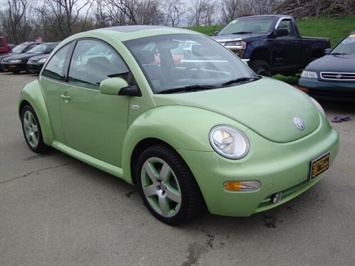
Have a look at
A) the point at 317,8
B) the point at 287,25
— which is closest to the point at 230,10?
the point at 317,8

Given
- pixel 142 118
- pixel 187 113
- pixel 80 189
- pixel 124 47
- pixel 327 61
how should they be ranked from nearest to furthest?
pixel 187 113
pixel 142 118
pixel 124 47
pixel 80 189
pixel 327 61

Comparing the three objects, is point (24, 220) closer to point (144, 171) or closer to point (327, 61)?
point (144, 171)

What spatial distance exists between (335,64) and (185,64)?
161 inches

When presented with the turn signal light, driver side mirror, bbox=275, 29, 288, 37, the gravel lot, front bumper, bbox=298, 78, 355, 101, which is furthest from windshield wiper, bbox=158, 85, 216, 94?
driver side mirror, bbox=275, 29, 288, 37

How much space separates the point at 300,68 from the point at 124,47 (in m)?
7.50

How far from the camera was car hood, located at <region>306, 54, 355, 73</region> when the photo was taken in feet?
20.4

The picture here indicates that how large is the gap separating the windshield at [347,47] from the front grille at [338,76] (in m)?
1.06

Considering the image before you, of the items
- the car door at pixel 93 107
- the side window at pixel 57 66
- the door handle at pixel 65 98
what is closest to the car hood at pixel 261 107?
the car door at pixel 93 107

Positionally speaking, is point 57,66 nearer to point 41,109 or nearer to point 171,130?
point 41,109

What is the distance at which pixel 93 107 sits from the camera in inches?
139

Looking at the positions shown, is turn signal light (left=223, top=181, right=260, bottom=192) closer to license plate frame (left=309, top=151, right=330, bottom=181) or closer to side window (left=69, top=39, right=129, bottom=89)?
license plate frame (left=309, top=151, right=330, bottom=181)

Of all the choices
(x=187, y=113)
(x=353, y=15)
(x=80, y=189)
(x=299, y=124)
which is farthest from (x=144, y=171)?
(x=353, y=15)

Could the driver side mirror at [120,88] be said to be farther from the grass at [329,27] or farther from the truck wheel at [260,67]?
the grass at [329,27]

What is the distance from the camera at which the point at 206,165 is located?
2.53m
